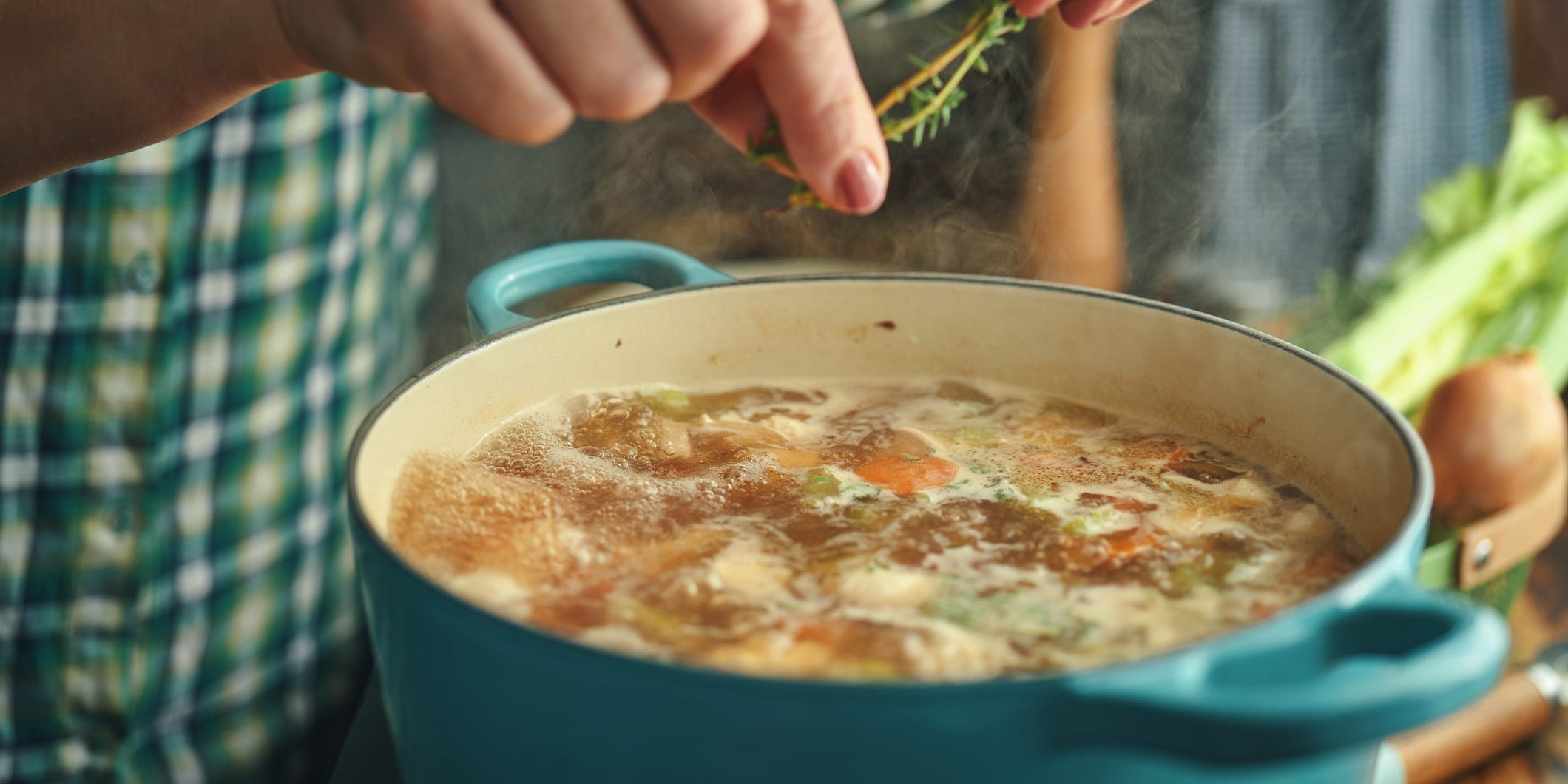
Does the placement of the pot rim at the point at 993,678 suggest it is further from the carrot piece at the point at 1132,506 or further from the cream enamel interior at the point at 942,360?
the carrot piece at the point at 1132,506

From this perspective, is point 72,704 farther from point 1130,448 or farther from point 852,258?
point 852,258

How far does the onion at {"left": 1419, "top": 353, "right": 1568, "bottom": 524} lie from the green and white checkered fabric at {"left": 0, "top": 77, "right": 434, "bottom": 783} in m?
1.57

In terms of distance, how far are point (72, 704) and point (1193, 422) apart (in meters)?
1.43

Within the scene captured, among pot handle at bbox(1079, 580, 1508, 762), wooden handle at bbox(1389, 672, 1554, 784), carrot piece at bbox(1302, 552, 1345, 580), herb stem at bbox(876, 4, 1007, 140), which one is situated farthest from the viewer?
wooden handle at bbox(1389, 672, 1554, 784)

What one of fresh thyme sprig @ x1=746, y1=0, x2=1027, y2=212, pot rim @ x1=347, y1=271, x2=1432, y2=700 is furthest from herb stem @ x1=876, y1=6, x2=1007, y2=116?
pot rim @ x1=347, y1=271, x2=1432, y2=700

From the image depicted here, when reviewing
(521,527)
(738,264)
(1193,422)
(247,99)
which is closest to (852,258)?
(738,264)

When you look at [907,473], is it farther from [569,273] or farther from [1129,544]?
[569,273]

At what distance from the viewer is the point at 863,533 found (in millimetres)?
914

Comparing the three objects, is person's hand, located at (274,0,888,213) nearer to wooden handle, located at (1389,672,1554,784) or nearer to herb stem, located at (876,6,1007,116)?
herb stem, located at (876,6,1007,116)

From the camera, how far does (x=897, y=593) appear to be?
0.81 m

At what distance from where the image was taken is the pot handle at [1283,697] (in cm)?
53

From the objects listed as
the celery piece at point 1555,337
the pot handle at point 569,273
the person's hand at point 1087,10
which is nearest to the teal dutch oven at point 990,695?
the pot handle at point 569,273

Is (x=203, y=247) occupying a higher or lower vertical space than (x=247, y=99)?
lower

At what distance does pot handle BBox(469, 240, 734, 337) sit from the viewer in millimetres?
1109
